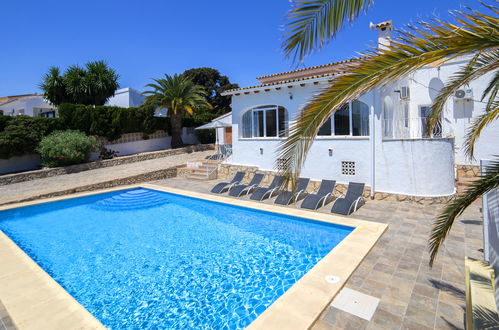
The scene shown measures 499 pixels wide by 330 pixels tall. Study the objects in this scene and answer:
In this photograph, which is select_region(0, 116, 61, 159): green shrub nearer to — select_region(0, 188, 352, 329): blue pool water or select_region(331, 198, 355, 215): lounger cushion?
select_region(0, 188, 352, 329): blue pool water

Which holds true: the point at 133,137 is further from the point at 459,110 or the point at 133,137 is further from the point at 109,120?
the point at 459,110

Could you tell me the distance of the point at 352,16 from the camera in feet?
11.7

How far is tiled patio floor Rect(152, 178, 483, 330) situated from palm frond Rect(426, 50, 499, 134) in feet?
10.5

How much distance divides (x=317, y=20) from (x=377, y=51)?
57.3 inches

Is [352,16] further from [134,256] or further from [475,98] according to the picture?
[475,98]

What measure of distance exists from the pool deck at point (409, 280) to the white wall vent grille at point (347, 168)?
3858 mm

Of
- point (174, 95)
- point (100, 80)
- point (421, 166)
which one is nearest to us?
point (421, 166)

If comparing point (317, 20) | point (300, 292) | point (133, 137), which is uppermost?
point (317, 20)

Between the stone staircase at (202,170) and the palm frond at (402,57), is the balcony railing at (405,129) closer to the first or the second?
the palm frond at (402,57)

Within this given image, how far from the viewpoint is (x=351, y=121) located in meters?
13.0

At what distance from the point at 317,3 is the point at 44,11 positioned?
17.0 metres

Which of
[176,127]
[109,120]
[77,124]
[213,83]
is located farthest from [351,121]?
[213,83]

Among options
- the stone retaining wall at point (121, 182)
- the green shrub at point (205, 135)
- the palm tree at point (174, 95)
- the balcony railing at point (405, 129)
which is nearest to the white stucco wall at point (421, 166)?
the balcony railing at point (405, 129)

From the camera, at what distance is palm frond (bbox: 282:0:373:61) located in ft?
A: 11.6
